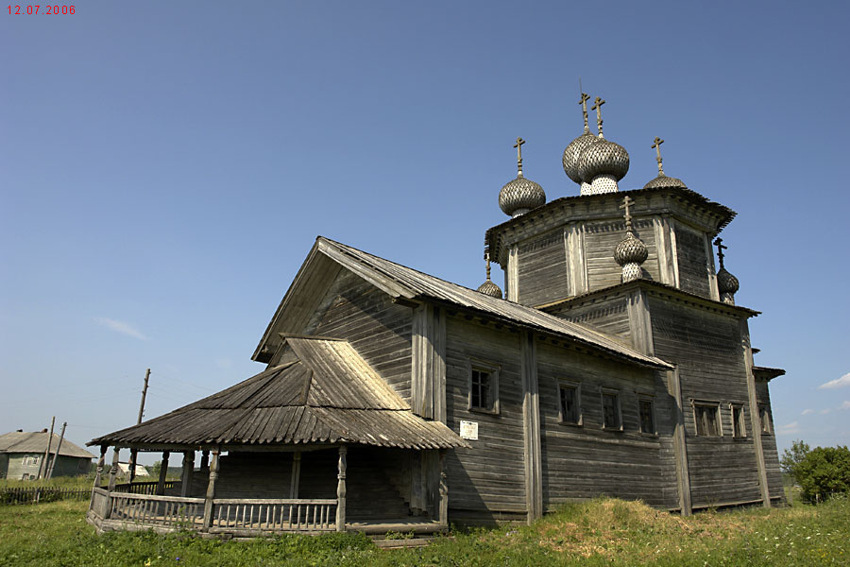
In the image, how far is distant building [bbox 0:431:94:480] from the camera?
2068 inches

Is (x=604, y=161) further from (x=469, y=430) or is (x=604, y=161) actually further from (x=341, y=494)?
(x=341, y=494)

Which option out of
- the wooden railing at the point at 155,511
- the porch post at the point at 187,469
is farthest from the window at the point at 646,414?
the wooden railing at the point at 155,511

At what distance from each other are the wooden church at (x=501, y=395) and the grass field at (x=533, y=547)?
23.1 inches

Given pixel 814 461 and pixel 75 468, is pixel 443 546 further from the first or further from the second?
pixel 75 468

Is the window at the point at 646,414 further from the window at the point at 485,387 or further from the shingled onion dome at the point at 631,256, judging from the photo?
the window at the point at 485,387

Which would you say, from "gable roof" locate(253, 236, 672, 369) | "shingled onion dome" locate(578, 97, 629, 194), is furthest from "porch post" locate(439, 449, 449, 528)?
"shingled onion dome" locate(578, 97, 629, 194)

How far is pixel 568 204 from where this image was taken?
23500mm

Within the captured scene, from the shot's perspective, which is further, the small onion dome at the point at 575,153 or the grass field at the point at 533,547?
the small onion dome at the point at 575,153

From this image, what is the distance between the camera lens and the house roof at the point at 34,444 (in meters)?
53.2

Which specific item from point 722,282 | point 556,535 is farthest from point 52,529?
point 722,282

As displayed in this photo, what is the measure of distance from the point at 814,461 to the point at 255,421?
24.5m

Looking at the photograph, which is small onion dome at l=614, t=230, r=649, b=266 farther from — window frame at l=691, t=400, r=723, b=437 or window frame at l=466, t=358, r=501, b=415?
window frame at l=466, t=358, r=501, b=415

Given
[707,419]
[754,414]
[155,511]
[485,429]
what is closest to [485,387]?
[485,429]

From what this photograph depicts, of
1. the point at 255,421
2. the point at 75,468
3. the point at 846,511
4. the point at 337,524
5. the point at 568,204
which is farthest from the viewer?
the point at 75,468
